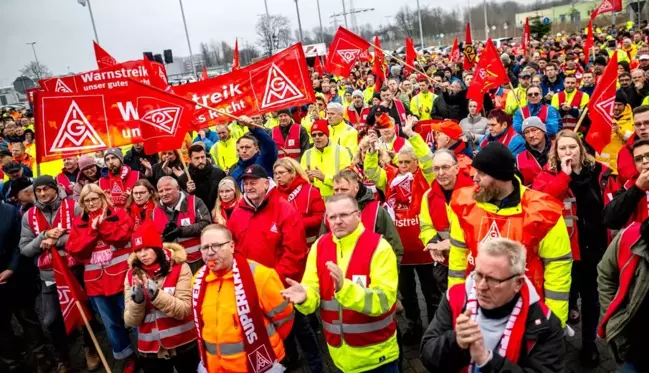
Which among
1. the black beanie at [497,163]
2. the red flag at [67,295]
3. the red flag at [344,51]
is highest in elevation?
the red flag at [344,51]

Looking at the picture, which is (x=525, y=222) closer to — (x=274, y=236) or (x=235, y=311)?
(x=235, y=311)

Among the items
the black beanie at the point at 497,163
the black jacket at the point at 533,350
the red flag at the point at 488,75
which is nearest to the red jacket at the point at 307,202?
the black beanie at the point at 497,163

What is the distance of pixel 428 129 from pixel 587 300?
130 inches

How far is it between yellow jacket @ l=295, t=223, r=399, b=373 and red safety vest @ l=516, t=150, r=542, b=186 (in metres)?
2.31

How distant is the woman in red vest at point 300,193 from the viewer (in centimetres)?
522

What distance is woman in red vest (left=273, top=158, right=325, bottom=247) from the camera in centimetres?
522

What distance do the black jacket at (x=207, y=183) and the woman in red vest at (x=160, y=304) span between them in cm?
235

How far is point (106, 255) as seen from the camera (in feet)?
17.5

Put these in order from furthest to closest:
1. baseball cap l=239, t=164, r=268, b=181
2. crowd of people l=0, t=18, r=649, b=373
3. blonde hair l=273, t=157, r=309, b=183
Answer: blonde hair l=273, t=157, r=309, b=183 < baseball cap l=239, t=164, r=268, b=181 < crowd of people l=0, t=18, r=649, b=373

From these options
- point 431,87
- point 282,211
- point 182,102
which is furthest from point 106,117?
point 431,87

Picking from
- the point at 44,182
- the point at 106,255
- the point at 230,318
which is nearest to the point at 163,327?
the point at 230,318

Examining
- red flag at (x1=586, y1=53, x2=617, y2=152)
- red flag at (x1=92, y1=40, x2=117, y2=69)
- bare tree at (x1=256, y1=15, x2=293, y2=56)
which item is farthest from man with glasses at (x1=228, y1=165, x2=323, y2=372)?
bare tree at (x1=256, y1=15, x2=293, y2=56)

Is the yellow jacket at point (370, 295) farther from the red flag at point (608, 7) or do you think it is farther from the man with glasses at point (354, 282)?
the red flag at point (608, 7)

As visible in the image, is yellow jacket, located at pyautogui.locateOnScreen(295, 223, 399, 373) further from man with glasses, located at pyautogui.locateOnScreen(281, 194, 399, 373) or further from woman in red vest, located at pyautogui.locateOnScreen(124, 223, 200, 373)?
woman in red vest, located at pyautogui.locateOnScreen(124, 223, 200, 373)
